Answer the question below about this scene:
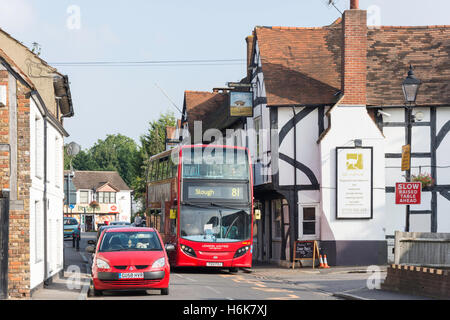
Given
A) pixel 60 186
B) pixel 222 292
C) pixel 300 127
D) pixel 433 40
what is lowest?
pixel 222 292

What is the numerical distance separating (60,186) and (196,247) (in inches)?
205

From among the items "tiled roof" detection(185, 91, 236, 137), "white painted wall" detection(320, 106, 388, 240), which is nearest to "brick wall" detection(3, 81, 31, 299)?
"white painted wall" detection(320, 106, 388, 240)

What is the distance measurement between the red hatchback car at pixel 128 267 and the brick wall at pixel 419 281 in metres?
5.72

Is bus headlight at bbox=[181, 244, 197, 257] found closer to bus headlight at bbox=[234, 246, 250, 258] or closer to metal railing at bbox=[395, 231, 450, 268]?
bus headlight at bbox=[234, 246, 250, 258]

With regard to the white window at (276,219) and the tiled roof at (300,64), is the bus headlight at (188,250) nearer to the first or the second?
the tiled roof at (300,64)

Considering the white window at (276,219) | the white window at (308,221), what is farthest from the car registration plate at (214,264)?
the white window at (276,219)

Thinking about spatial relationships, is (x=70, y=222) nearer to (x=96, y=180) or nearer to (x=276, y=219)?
(x=276, y=219)

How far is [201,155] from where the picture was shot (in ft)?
86.5

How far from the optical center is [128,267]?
1728cm

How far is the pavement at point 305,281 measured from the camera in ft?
57.9

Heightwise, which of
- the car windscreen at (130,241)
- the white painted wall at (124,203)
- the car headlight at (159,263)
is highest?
the car windscreen at (130,241)
